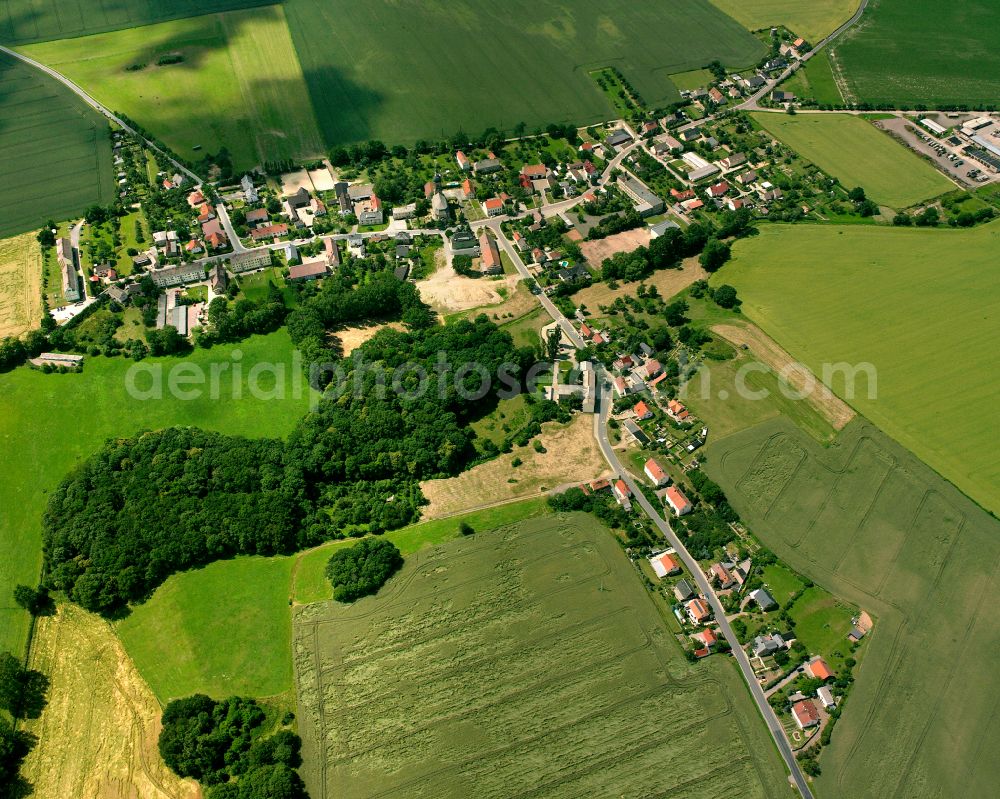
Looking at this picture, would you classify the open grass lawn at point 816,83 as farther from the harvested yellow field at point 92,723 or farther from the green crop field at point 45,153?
the harvested yellow field at point 92,723

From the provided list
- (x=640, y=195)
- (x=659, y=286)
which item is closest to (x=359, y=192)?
(x=640, y=195)

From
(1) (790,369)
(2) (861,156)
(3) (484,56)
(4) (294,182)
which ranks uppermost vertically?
(3) (484,56)

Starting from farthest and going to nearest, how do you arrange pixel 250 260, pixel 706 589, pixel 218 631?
pixel 250 260, pixel 706 589, pixel 218 631

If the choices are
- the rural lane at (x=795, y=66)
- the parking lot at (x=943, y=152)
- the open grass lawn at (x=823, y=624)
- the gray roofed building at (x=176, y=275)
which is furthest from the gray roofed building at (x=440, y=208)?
the parking lot at (x=943, y=152)

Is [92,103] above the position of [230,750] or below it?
above

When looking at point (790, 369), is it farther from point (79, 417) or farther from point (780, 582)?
point (79, 417)

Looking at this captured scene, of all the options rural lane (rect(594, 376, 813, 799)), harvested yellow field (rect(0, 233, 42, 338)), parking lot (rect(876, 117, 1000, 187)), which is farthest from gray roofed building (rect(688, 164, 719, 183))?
harvested yellow field (rect(0, 233, 42, 338))
